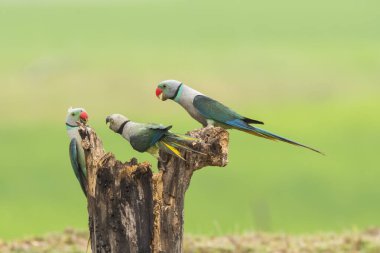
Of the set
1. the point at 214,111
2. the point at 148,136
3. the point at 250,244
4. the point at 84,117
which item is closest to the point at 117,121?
the point at 148,136

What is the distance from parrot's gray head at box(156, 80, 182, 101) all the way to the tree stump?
0.47 m

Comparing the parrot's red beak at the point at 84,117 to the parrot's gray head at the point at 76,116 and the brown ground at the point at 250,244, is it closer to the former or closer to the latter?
the parrot's gray head at the point at 76,116

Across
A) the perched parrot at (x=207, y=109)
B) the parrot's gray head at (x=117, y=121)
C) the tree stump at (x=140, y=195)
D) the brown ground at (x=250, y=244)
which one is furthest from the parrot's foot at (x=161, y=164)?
the brown ground at (x=250, y=244)

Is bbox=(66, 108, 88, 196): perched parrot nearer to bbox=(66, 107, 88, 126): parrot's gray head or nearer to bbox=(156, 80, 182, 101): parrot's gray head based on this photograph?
bbox=(66, 107, 88, 126): parrot's gray head

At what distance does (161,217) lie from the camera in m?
6.36

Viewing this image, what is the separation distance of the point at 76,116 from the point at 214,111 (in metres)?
1.10

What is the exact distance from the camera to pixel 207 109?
674cm

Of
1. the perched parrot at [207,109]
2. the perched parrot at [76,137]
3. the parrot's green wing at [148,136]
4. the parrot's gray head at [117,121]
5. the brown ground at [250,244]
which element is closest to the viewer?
the parrot's green wing at [148,136]

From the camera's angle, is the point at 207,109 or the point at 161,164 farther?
the point at 207,109

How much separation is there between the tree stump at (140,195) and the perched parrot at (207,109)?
0.24 m

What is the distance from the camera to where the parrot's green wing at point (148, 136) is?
240 inches

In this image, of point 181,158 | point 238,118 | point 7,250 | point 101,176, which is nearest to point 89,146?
point 101,176

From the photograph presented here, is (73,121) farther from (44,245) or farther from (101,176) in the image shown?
(44,245)

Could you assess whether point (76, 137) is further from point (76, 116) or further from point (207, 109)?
point (207, 109)
